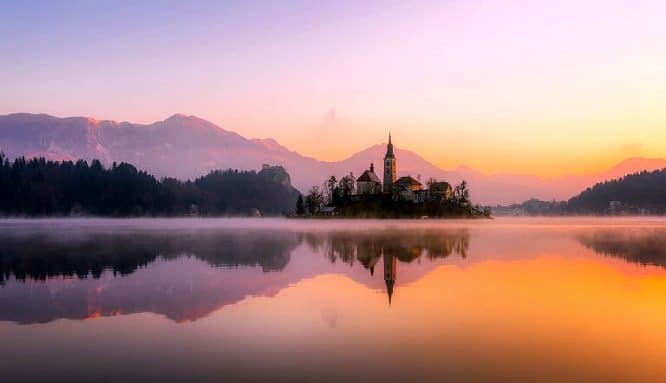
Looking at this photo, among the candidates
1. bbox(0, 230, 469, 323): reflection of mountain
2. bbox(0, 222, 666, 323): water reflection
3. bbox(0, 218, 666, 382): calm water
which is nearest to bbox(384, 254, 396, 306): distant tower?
bbox(0, 222, 666, 323): water reflection

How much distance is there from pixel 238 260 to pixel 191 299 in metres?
19.2

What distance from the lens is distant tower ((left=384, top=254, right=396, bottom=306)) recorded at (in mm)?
28859

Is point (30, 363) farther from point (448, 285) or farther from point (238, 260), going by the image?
point (238, 260)

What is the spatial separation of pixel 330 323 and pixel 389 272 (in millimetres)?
16833

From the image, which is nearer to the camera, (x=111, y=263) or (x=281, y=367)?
(x=281, y=367)

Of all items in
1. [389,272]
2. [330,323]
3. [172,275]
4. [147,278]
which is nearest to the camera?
[330,323]

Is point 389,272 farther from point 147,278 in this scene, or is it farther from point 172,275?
point 147,278

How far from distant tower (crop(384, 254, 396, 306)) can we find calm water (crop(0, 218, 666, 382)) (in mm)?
313

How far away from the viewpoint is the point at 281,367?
1440 centimetres

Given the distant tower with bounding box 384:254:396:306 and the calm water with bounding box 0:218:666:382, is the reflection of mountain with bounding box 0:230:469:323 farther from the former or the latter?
the distant tower with bounding box 384:254:396:306

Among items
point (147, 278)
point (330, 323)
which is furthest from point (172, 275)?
point (330, 323)

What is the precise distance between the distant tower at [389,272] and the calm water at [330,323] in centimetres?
31

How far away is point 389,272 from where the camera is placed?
120 ft

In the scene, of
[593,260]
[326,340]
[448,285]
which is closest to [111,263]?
[448,285]
